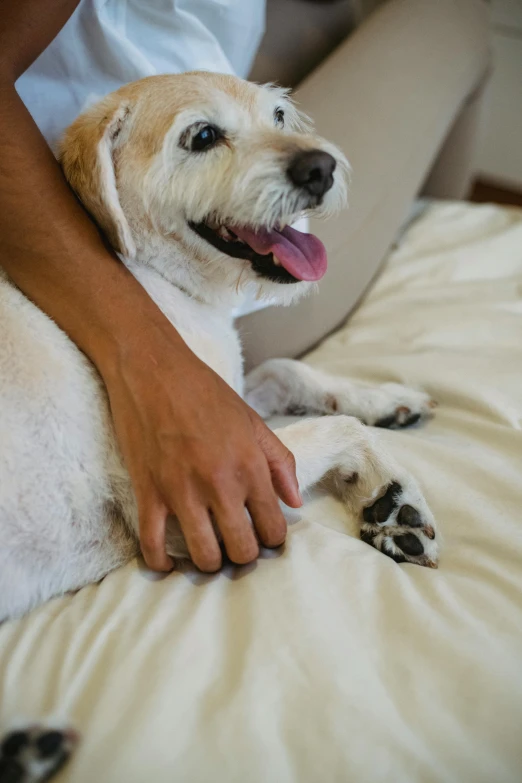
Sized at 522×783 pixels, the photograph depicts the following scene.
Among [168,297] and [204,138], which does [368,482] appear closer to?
[168,297]

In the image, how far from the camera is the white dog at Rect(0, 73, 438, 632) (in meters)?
0.89

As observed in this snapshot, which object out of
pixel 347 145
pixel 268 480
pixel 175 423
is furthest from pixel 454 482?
pixel 347 145

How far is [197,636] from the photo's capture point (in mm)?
766

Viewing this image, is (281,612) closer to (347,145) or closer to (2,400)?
(2,400)

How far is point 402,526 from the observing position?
98 cm

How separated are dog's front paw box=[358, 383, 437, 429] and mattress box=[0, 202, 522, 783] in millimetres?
161

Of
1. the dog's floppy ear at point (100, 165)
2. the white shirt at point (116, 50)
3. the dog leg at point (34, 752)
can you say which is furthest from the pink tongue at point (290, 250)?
the dog leg at point (34, 752)

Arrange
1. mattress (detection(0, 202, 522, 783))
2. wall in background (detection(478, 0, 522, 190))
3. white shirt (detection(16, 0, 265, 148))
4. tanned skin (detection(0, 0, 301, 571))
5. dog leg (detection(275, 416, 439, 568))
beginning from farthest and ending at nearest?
wall in background (detection(478, 0, 522, 190)) → white shirt (detection(16, 0, 265, 148)) → dog leg (detection(275, 416, 439, 568)) → tanned skin (detection(0, 0, 301, 571)) → mattress (detection(0, 202, 522, 783))

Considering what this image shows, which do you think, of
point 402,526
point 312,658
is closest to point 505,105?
point 402,526

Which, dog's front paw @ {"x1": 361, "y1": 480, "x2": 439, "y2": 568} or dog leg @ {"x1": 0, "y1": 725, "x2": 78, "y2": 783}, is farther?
dog's front paw @ {"x1": 361, "y1": 480, "x2": 439, "y2": 568}

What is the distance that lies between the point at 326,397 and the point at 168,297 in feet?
1.42

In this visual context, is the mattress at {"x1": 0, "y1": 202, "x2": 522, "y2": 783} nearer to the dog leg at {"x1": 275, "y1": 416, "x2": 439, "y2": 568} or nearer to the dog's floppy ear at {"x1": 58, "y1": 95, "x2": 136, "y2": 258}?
the dog leg at {"x1": 275, "y1": 416, "x2": 439, "y2": 568}

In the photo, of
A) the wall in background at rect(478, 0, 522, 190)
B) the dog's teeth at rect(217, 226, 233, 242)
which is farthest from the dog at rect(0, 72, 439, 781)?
the wall in background at rect(478, 0, 522, 190)

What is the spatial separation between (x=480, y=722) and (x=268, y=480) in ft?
1.33
